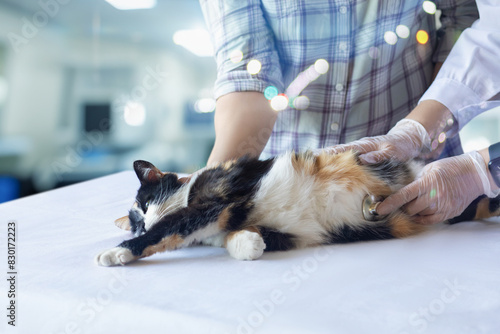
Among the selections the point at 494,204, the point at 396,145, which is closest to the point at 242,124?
the point at 396,145

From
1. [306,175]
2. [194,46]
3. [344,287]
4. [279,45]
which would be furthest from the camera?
[194,46]

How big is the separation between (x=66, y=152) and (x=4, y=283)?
1111 mm

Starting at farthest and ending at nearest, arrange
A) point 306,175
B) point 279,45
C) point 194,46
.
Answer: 1. point 194,46
2. point 279,45
3. point 306,175

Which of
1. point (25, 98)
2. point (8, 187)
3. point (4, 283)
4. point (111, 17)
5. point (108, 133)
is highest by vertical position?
point (111, 17)

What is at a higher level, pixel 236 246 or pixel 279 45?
pixel 279 45

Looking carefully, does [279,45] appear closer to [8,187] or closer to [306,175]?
[306,175]

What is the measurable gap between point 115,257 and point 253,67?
0.65 m

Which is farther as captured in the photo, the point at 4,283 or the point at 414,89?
the point at 414,89

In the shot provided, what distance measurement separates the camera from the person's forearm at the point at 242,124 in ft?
3.03

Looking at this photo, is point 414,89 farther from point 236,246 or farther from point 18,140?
point 18,140

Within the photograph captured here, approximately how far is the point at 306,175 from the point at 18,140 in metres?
1.44

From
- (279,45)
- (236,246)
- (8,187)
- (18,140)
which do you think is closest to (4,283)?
(236,246)

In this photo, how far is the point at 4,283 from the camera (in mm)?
475

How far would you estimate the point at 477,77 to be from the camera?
2.90ft
